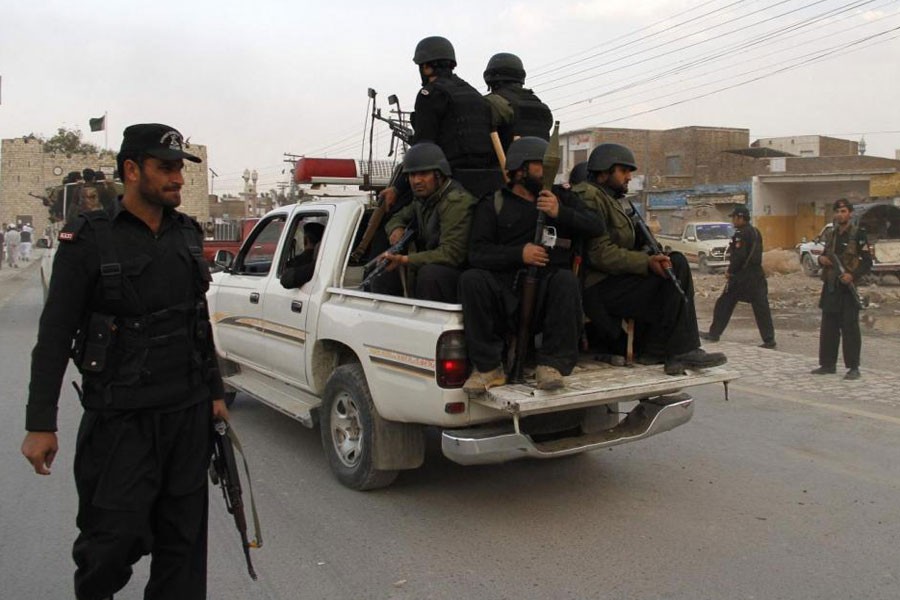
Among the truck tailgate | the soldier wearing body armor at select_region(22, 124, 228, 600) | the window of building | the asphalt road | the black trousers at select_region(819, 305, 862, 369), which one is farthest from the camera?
the window of building

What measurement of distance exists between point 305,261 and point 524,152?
1.87 metres

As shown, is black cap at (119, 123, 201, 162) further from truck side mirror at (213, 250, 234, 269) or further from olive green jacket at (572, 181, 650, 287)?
truck side mirror at (213, 250, 234, 269)

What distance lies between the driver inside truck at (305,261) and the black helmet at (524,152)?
162 centimetres

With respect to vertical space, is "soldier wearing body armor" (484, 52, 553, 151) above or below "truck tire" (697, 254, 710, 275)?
above

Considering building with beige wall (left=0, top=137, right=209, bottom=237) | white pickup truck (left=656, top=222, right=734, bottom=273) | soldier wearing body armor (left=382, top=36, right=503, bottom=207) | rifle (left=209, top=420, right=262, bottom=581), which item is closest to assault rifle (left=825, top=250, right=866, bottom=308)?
soldier wearing body armor (left=382, top=36, right=503, bottom=207)

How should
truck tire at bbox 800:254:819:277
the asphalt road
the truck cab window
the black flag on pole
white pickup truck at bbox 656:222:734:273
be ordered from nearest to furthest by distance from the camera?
the asphalt road, the truck cab window, truck tire at bbox 800:254:819:277, white pickup truck at bbox 656:222:734:273, the black flag on pole

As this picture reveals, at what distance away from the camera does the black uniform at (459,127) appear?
530cm

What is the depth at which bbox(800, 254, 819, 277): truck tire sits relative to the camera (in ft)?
73.7

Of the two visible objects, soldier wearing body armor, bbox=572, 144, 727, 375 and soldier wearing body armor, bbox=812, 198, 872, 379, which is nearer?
soldier wearing body armor, bbox=572, 144, 727, 375

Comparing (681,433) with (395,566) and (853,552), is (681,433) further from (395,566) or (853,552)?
(395,566)

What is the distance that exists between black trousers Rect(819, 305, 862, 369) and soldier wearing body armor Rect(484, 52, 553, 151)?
4.52m

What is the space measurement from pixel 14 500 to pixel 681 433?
465 cm

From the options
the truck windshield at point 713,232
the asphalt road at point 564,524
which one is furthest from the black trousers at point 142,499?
the truck windshield at point 713,232

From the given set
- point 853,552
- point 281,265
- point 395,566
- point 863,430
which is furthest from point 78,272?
point 863,430
